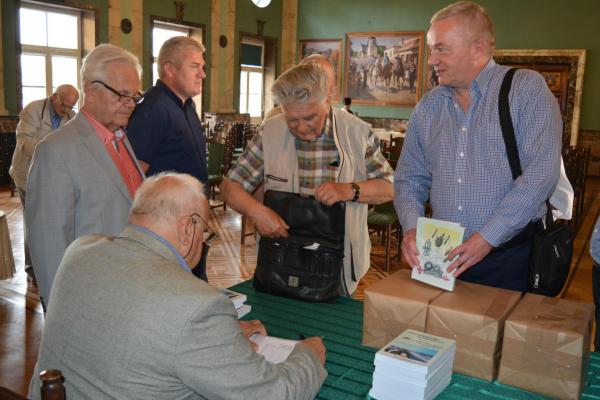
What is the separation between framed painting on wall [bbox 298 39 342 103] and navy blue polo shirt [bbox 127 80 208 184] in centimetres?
1470

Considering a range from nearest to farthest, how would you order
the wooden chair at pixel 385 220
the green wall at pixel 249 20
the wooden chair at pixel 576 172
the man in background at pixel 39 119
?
the man in background at pixel 39 119 < the wooden chair at pixel 385 220 < the wooden chair at pixel 576 172 < the green wall at pixel 249 20

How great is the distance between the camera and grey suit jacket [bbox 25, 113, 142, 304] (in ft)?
7.08

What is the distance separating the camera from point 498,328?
5.51 feet

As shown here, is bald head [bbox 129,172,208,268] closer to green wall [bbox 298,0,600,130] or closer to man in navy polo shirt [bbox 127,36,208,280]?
man in navy polo shirt [bbox 127,36,208,280]

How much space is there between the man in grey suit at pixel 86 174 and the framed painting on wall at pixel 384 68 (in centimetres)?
1502

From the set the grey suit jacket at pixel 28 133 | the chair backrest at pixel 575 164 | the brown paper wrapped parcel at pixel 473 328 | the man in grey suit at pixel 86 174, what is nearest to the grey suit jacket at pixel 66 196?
the man in grey suit at pixel 86 174

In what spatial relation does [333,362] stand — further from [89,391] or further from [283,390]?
[89,391]

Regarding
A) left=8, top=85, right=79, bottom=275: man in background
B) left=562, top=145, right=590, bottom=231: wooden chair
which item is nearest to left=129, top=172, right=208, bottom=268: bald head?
left=8, top=85, right=79, bottom=275: man in background

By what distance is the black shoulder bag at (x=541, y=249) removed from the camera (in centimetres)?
210

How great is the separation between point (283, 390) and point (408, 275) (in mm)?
813

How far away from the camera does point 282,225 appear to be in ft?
7.73

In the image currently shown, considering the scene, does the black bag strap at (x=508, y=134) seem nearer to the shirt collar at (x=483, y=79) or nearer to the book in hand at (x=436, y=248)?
the shirt collar at (x=483, y=79)

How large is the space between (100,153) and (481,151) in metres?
1.45

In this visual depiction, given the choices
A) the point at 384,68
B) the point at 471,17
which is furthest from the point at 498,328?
the point at 384,68
